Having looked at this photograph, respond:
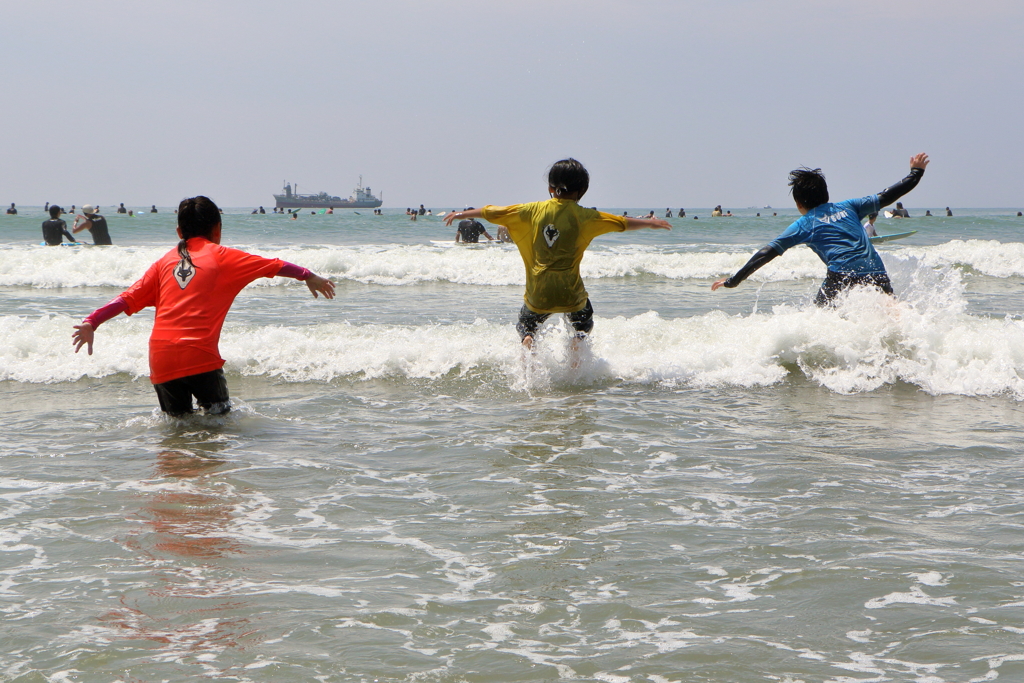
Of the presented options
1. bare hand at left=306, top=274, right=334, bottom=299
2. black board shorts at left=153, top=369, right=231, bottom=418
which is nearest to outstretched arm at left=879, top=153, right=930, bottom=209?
bare hand at left=306, top=274, right=334, bottom=299

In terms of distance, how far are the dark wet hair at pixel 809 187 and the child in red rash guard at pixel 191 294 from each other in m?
3.77

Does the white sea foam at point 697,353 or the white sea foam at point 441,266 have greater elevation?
the white sea foam at point 441,266

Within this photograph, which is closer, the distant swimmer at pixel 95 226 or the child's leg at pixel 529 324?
the child's leg at pixel 529 324

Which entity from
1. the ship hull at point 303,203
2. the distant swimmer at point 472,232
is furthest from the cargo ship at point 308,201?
the distant swimmer at point 472,232

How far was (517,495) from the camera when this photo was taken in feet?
14.3

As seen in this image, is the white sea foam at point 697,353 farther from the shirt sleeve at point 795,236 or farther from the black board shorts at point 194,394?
the black board shorts at point 194,394

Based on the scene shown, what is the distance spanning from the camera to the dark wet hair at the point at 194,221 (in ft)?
17.2

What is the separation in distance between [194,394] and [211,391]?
0.39 ft

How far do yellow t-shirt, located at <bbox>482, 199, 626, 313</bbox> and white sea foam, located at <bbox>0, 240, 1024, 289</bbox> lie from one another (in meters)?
10.8

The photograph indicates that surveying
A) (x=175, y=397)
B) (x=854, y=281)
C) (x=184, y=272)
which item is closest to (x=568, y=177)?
(x=854, y=281)

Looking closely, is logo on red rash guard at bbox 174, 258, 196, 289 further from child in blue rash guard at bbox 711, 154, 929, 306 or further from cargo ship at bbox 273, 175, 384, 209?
cargo ship at bbox 273, 175, 384, 209

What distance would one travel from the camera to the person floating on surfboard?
21.1 ft

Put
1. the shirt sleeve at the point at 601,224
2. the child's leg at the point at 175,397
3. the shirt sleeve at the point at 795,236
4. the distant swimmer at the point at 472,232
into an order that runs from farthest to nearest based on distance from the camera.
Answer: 1. the distant swimmer at the point at 472,232
2. the shirt sleeve at the point at 795,236
3. the shirt sleeve at the point at 601,224
4. the child's leg at the point at 175,397

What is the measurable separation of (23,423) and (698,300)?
11.0 metres
